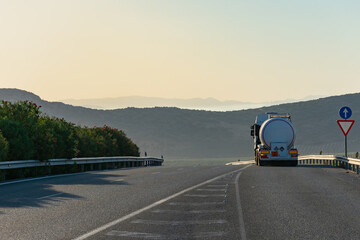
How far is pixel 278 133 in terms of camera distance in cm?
3803

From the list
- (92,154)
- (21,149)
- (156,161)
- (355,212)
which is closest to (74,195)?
(355,212)

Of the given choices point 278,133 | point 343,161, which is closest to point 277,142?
point 278,133

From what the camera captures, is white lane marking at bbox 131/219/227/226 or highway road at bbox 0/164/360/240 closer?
highway road at bbox 0/164/360/240

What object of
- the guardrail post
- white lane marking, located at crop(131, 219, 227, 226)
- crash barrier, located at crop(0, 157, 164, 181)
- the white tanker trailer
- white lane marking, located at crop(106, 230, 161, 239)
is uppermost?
Result: the white tanker trailer

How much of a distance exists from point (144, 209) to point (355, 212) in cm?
485

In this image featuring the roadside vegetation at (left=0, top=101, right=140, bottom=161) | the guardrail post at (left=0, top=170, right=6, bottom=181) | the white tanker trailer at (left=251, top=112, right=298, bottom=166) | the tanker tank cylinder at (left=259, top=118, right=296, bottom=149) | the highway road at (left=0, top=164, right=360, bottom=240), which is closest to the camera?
the highway road at (left=0, top=164, right=360, bottom=240)

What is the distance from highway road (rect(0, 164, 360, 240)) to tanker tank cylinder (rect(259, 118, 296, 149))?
17414 millimetres

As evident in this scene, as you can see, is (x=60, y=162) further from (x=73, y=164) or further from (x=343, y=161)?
(x=343, y=161)

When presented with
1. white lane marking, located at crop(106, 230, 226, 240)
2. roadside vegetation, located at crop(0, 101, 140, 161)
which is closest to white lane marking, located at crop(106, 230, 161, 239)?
white lane marking, located at crop(106, 230, 226, 240)

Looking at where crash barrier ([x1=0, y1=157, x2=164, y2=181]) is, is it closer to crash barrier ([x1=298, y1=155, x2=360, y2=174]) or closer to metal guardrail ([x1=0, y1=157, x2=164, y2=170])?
metal guardrail ([x1=0, y1=157, x2=164, y2=170])

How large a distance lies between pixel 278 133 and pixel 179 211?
25.7 metres

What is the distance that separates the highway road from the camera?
10289 millimetres

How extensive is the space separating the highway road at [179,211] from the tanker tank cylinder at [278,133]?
57.1 ft

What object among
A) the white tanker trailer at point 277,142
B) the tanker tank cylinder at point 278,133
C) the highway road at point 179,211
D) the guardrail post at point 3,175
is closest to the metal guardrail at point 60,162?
the guardrail post at point 3,175
